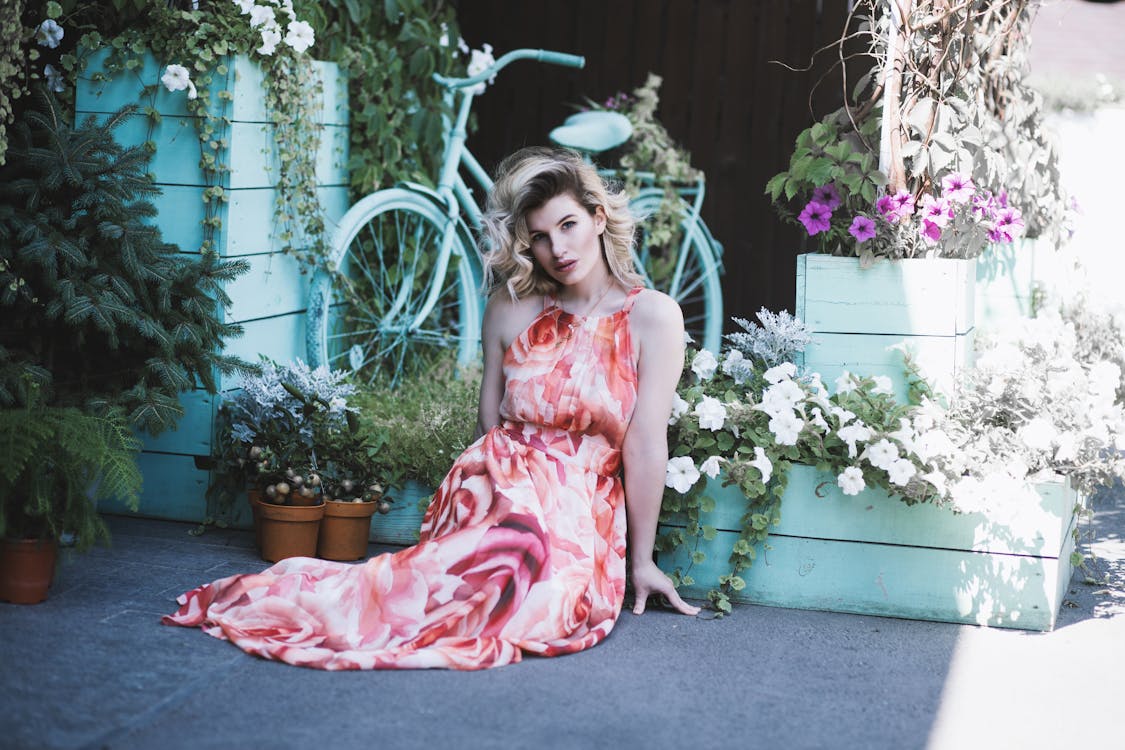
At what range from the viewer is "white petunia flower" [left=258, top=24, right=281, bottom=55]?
381cm

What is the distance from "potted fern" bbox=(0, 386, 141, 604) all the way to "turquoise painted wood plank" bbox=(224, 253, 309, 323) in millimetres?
902

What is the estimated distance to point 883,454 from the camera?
3.12 meters

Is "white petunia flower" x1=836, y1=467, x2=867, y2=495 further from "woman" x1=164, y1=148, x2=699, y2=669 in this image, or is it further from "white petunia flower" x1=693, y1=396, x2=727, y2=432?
"woman" x1=164, y1=148, x2=699, y2=669

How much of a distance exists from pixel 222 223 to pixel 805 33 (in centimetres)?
304

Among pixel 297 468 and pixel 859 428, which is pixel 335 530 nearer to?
pixel 297 468

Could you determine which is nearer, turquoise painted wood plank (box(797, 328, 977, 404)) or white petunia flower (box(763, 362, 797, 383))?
white petunia flower (box(763, 362, 797, 383))

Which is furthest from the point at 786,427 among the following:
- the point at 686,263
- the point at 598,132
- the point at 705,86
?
the point at 705,86

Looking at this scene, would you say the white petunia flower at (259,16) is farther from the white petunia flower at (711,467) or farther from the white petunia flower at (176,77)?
the white petunia flower at (711,467)

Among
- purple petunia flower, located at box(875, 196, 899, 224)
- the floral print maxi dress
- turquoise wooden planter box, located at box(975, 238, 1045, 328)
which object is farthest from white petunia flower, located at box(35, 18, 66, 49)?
turquoise wooden planter box, located at box(975, 238, 1045, 328)

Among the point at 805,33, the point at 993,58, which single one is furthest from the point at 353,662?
the point at 805,33

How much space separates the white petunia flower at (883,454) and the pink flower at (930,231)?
2.17 ft

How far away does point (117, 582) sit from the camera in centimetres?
321

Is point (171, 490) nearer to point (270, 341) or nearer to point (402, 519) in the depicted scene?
point (270, 341)

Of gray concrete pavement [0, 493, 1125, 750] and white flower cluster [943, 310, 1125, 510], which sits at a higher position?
white flower cluster [943, 310, 1125, 510]
